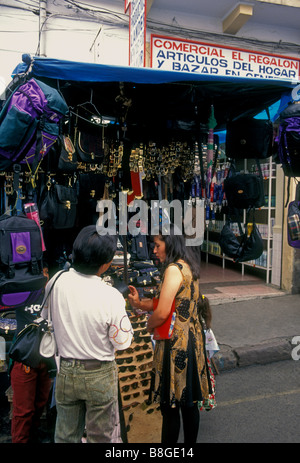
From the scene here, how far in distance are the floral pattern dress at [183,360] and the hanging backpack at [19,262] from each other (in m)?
0.99

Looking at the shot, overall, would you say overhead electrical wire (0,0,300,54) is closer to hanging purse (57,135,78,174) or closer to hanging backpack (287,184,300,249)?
hanging purse (57,135,78,174)

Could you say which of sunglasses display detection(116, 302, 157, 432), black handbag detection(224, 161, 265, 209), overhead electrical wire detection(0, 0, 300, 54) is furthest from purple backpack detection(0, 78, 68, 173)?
overhead electrical wire detection(0, 0, 300, 54)

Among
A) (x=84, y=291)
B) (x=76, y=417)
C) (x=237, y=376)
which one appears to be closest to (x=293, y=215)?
(x=237, y=376)

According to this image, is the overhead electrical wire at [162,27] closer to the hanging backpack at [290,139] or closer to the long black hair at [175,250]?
the hanging backpack at [290,139]

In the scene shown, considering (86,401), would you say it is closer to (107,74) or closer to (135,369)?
(135,369)

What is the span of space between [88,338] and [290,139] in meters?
2.46

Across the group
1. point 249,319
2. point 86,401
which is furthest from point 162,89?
point 249,319

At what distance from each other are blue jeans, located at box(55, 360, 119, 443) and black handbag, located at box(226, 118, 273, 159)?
263 centimetres

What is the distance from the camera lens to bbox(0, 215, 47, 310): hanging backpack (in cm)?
238

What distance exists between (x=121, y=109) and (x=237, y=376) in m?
3.26

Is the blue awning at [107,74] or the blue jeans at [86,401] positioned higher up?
the blue awning at [107,74]

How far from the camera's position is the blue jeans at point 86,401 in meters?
1.94

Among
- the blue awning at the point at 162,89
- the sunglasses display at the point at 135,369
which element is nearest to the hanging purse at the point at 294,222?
the blue awning at the point at 162,89

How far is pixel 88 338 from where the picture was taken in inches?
76.6
